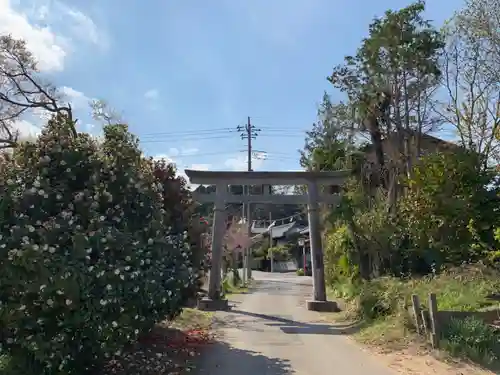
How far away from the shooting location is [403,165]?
1764cm

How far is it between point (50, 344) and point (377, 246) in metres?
11.3

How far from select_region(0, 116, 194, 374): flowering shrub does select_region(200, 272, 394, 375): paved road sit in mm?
1732

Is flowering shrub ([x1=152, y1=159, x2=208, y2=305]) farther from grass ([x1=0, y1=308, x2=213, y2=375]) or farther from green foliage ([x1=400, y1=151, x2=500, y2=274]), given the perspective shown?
green foliage ([x1=400, y1=151, x2=500, y2=274])

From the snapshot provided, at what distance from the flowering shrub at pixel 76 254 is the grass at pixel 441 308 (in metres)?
4.27

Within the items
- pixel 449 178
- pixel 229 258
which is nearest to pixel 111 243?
pixel 449 178

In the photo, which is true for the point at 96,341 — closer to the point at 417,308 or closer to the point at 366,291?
the point at 417,308

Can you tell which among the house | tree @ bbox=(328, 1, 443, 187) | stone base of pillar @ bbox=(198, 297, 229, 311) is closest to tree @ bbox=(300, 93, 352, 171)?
tree @ bbox=(328, 1, 443, 187)

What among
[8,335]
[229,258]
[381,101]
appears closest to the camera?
[8,335]

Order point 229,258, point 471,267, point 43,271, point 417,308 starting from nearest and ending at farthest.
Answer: point 43,271
point 417,308
point 471,267
point 229,258

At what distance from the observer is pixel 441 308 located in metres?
9.59

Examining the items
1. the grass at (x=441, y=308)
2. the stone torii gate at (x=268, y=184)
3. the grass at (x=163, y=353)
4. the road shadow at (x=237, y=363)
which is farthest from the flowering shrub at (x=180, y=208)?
the stone torii gate at (x=268, y=184)

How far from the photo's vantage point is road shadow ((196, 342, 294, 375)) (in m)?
7.61

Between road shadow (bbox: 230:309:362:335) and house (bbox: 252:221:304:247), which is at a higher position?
house (bbox: 252:221:304:247)

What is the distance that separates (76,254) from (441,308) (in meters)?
6.92
